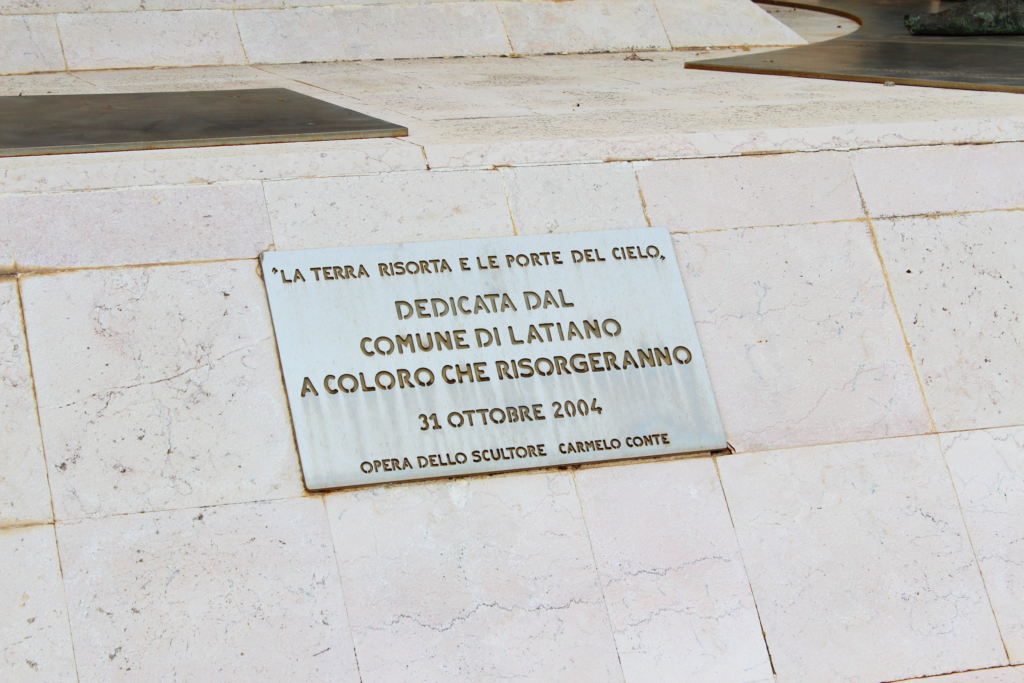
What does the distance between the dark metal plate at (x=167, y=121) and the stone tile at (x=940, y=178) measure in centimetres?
230

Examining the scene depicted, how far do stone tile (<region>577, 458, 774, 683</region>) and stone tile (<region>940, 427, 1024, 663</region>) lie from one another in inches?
40.6

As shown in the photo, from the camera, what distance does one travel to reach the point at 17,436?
13.0 feet

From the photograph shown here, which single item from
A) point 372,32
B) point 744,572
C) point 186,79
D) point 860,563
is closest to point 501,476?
point 744,572

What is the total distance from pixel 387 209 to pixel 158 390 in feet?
4.04

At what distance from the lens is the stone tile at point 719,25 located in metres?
9.53

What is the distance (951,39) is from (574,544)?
6846 millimetres

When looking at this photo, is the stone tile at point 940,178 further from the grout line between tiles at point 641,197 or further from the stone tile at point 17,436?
the stone tile at point 17,436

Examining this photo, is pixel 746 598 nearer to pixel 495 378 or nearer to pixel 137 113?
pixel 495 378

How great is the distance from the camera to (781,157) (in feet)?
16.9

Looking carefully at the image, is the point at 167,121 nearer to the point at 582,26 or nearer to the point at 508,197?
the point at 508,197

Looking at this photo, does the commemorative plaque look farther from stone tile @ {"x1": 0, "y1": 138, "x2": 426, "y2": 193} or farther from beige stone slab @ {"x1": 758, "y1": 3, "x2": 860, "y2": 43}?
beige stone slab @ {"x1": 758, "y1": 3, "x2": 860, "y2": 43}

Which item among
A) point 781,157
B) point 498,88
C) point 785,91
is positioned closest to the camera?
point 781,157

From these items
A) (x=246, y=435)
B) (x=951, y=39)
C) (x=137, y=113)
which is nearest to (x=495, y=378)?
(x=246, y=435)

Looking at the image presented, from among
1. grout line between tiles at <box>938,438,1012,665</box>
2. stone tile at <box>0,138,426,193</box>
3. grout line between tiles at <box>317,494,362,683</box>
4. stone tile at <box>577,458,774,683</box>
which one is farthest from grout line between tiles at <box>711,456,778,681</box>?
stone tile at <box>0,138,426,193</box>
